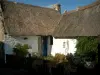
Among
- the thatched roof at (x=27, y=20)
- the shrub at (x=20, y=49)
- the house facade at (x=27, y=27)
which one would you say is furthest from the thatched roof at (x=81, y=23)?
the shrub at (x=20, y=49)

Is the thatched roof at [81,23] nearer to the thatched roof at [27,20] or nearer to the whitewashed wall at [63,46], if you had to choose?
the whitewashed wall at [63,46]

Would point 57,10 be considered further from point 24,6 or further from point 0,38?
point 0,38

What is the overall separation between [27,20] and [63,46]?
6404 millimetres

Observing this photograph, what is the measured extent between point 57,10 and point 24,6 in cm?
749

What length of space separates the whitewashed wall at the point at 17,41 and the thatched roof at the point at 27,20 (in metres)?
0.63

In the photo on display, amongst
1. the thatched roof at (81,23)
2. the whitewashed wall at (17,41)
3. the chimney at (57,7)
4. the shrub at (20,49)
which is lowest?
the shrub at (20,49)

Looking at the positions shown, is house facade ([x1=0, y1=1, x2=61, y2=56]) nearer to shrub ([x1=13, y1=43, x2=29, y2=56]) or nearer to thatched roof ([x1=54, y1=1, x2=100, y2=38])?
shrub ([x1=13, y1=43, x2=29, y2=56])

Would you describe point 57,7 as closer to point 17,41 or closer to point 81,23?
point 81,23

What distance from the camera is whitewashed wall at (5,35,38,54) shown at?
23203 millimetres

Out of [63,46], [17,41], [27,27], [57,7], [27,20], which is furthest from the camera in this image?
[57,7]

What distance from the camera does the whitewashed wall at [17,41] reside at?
76.1ft

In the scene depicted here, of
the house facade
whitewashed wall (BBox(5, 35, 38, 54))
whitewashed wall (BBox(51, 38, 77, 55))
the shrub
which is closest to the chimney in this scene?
the house facade

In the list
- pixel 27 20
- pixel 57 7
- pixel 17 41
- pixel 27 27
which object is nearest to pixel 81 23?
pixel 27 27

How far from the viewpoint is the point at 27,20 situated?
87.7 feet
